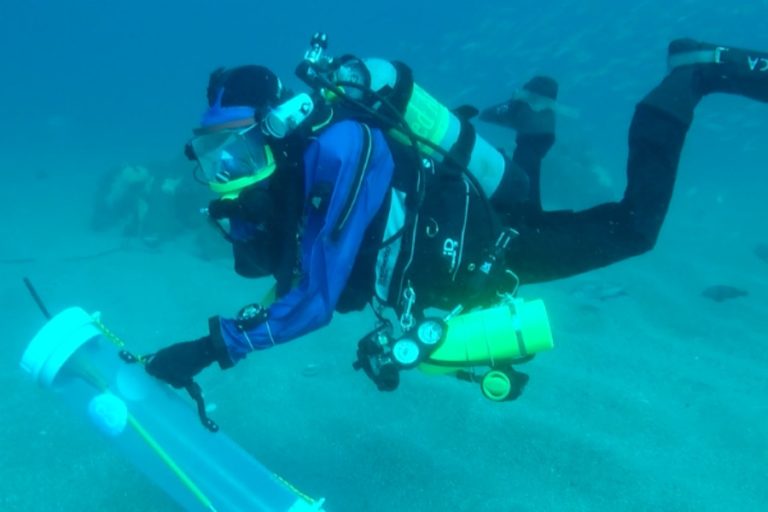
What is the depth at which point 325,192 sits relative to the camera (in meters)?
3.15

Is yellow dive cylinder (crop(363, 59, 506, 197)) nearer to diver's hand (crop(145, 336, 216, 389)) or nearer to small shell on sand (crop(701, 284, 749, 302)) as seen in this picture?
diver's hand (crop(145, 336, 216, 389))

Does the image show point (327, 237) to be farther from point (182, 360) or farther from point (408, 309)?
point (182, 360)

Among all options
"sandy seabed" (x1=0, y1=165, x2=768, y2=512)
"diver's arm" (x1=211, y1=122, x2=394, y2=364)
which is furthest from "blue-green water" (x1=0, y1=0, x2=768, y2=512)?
"diver's arm" (x1=211, y1=122, x2=394, y2=364)

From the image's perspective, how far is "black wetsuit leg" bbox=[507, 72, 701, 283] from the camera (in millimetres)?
4035

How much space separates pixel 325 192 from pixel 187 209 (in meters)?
13.1

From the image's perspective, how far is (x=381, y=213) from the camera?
3.36 meters

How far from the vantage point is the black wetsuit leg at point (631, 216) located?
404cm

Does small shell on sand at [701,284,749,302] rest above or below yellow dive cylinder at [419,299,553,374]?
below

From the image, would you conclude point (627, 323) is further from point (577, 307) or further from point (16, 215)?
point (16, 215)

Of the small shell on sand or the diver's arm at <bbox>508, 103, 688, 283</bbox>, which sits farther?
the small shell on sand

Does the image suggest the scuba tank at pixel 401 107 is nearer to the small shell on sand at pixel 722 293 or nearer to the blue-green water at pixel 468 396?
the blue-green water at pixel 468 396

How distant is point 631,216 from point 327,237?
7.43 feet

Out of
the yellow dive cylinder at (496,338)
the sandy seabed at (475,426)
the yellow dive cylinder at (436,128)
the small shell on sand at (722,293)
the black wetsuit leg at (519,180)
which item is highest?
the yellow dive cylinder at (436,128)

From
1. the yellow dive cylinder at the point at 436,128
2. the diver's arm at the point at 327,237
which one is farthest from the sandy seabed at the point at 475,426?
the yellow dive cylinder at the point at 436,128
